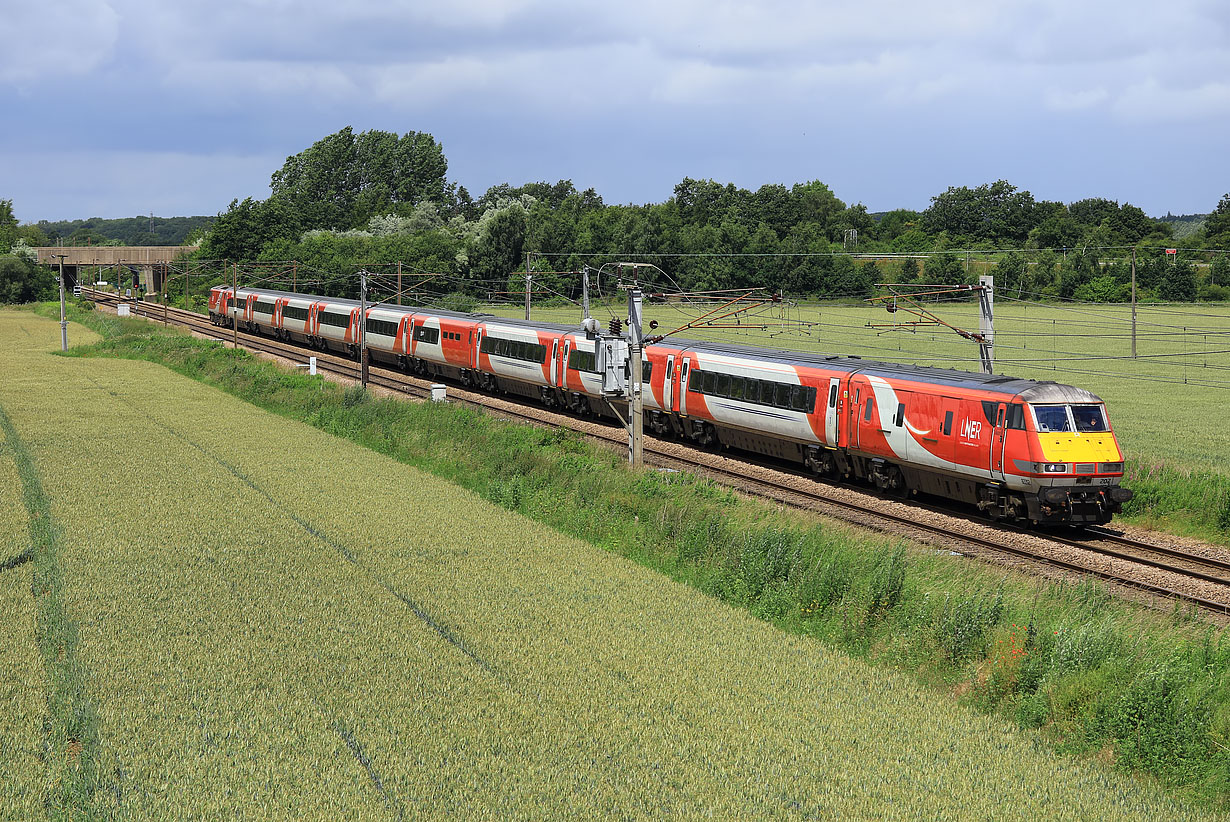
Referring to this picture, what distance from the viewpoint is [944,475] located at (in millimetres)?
26453

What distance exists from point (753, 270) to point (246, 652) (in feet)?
310

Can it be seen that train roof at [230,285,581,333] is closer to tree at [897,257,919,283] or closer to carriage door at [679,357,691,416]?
carriage door at [679,357,691,416]

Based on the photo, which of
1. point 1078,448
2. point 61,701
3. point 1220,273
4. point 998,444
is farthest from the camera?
point 1220,273

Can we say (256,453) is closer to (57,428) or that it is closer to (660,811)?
(57,428)

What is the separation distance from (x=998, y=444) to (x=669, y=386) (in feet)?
44.6

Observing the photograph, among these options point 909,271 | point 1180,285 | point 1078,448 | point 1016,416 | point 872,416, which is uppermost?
point 909,271

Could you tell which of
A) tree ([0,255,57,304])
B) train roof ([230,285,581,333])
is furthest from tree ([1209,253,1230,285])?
tree ([0,255,57,304])

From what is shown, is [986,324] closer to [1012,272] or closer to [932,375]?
[932,375]

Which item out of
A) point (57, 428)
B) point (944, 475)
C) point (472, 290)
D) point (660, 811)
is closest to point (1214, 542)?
point (944, 475)

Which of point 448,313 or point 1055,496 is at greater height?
point 448,313

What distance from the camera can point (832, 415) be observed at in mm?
29391

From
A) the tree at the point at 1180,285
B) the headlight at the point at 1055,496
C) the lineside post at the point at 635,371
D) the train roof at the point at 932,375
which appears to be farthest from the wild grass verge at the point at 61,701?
the tree at the point at 1180,285

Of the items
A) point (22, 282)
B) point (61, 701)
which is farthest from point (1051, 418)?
point (22, 282)

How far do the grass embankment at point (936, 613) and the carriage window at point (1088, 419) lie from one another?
5122mm
